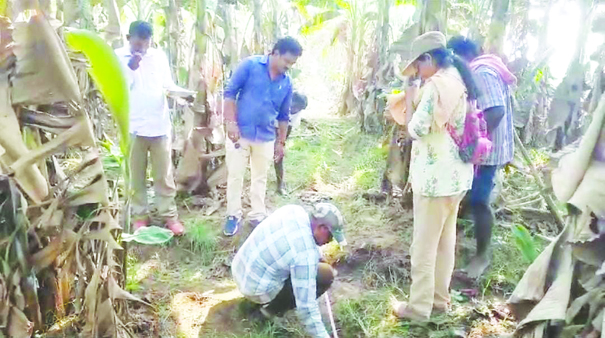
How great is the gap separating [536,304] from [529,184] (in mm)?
3155

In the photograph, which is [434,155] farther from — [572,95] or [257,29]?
[257,29]

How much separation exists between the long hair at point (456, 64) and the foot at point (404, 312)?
116 centimetres

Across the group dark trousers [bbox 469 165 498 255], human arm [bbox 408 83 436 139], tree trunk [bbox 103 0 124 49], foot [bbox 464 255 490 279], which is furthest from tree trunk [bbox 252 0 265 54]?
human arm [bbox 408 83 436 139]

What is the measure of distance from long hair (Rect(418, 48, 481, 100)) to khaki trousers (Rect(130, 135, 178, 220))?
1990mm

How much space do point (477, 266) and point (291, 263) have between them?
1.45 metres

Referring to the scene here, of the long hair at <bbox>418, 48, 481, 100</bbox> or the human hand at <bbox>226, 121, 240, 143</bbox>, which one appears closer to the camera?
the long hair at <bbox>418, 48, 481, 100</bbox>

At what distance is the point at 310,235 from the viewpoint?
297cm

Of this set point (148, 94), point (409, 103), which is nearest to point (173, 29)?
point (148, 94)

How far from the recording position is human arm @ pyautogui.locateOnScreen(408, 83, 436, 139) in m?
2.98

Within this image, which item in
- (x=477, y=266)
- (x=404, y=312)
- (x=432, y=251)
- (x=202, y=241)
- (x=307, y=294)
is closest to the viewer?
(x=307, y=294)

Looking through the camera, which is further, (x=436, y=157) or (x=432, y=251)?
(x=432, y=251)

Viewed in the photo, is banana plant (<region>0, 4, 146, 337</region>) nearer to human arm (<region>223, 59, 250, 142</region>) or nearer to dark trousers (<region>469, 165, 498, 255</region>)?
human arm (<region>223, 59, 250, 142</region>)

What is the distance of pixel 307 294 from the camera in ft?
9.53

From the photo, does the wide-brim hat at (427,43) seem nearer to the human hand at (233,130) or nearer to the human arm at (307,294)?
the human arm at (307,294)
